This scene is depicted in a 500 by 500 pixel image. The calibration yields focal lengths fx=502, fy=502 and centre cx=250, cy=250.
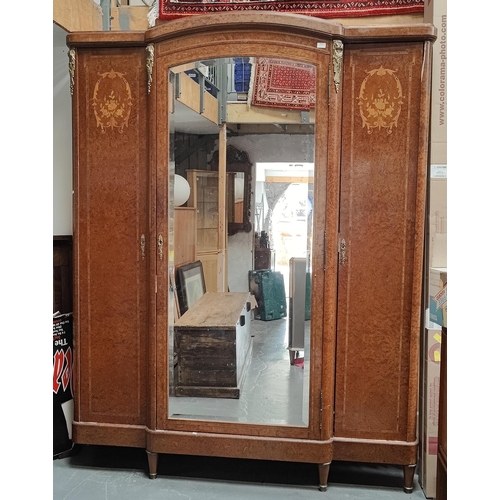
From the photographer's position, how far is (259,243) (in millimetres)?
2350

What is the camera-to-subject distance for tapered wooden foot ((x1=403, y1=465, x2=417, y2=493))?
7.42 feet

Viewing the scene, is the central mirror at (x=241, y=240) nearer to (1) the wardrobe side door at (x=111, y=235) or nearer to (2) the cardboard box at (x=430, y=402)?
(1) the wardrobe side door at (x=111, y=235)

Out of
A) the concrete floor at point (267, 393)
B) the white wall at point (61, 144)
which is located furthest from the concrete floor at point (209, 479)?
the white wall at point (61, 144)

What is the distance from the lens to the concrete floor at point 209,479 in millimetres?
2273

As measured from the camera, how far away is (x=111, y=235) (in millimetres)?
2359

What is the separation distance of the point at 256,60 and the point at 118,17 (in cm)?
Answer: 106

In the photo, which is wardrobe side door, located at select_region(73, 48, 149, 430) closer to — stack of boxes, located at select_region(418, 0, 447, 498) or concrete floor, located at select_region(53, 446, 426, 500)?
concrete floor, located at select_region(53, 446, 426, 500)

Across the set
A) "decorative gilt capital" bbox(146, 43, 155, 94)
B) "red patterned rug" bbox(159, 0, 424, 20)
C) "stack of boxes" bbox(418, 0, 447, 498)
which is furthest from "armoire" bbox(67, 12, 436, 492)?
"red patterned rug" bbox(159, 0, 424, 20)

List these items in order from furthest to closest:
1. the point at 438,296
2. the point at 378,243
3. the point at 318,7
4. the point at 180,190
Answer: the point at 318,7
the point at 180,190
the point at 378,243
the point at 438,296

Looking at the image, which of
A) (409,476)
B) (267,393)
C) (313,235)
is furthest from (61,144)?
(409,476)

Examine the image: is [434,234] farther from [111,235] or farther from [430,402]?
[111,235]

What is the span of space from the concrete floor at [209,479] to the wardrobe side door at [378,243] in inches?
11.7

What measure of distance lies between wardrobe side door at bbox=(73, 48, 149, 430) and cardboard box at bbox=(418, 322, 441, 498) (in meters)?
1.32

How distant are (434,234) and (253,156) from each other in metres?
0.90
